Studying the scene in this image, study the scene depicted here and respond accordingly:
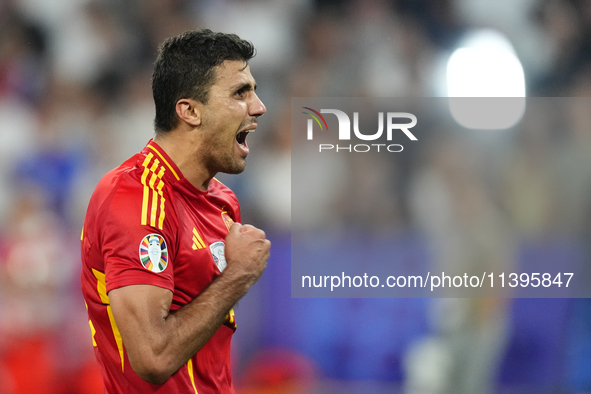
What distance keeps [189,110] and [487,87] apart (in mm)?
3539

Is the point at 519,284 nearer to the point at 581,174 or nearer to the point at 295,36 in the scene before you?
the point at 581,174

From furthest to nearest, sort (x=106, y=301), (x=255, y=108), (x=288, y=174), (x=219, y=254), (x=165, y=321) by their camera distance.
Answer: (x=288, y=174) < (x=255, y=108) < (x=219, y=254) < (x=106, y=301) < (x=165, y=321)

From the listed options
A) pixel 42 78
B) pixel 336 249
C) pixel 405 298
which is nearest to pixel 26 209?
pixel 42 78

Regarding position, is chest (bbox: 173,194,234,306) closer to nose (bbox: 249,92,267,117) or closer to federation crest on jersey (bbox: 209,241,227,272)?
federation crest on jersey (bbox: 209,241,227,272)

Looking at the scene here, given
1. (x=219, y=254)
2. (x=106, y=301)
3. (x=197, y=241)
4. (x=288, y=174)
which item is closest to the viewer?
(x=106, y=301)

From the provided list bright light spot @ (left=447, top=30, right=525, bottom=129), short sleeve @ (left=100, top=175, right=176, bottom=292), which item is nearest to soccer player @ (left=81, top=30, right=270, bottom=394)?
short sleeve @ (left=100, top=175, right=176, bottom=292)

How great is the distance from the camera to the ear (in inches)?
90.4

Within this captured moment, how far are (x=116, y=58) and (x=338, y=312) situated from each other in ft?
10.2

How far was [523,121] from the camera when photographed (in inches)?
204

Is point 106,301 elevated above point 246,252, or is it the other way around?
point 246,252

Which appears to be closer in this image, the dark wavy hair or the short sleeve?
the short sleeve

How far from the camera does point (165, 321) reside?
187 centimetres

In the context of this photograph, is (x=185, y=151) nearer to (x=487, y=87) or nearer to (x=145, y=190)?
(x=145, y=190)

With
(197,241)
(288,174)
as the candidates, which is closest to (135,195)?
(197,241)
